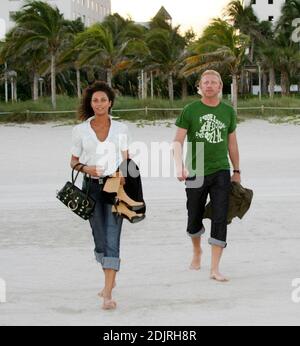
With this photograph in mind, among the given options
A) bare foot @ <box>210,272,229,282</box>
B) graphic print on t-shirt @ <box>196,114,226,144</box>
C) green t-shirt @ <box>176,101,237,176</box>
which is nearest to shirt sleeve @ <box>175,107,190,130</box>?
green t-shirt @ <box>176,101,237,176</box>

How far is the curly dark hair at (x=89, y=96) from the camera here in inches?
212

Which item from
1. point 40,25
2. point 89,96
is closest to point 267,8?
point 40,25

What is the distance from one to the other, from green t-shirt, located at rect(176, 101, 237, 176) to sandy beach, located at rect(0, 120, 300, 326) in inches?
36.2

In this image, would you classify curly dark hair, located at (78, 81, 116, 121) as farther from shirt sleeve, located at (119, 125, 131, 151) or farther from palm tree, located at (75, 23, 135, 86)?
palm tree, located at (75, 23, 135, 86)

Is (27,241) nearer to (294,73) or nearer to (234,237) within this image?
(234,237)

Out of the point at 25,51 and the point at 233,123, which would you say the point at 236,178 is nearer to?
the point at 233,123

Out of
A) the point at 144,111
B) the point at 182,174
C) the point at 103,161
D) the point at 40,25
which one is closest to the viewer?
the point at 103,161

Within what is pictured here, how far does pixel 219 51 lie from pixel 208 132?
24.9 m

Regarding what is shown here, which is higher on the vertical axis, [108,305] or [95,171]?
[95,171]

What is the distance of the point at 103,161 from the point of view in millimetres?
5219

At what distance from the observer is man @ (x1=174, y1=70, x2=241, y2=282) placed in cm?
586

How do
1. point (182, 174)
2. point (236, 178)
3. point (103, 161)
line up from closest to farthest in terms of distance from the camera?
point (103, 161) < point (182, 174) < point (236, 178)

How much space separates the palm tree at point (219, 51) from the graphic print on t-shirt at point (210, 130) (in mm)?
24433

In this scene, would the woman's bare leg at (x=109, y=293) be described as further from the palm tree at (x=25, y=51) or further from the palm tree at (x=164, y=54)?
the palm tree at (x=164, y=54)
